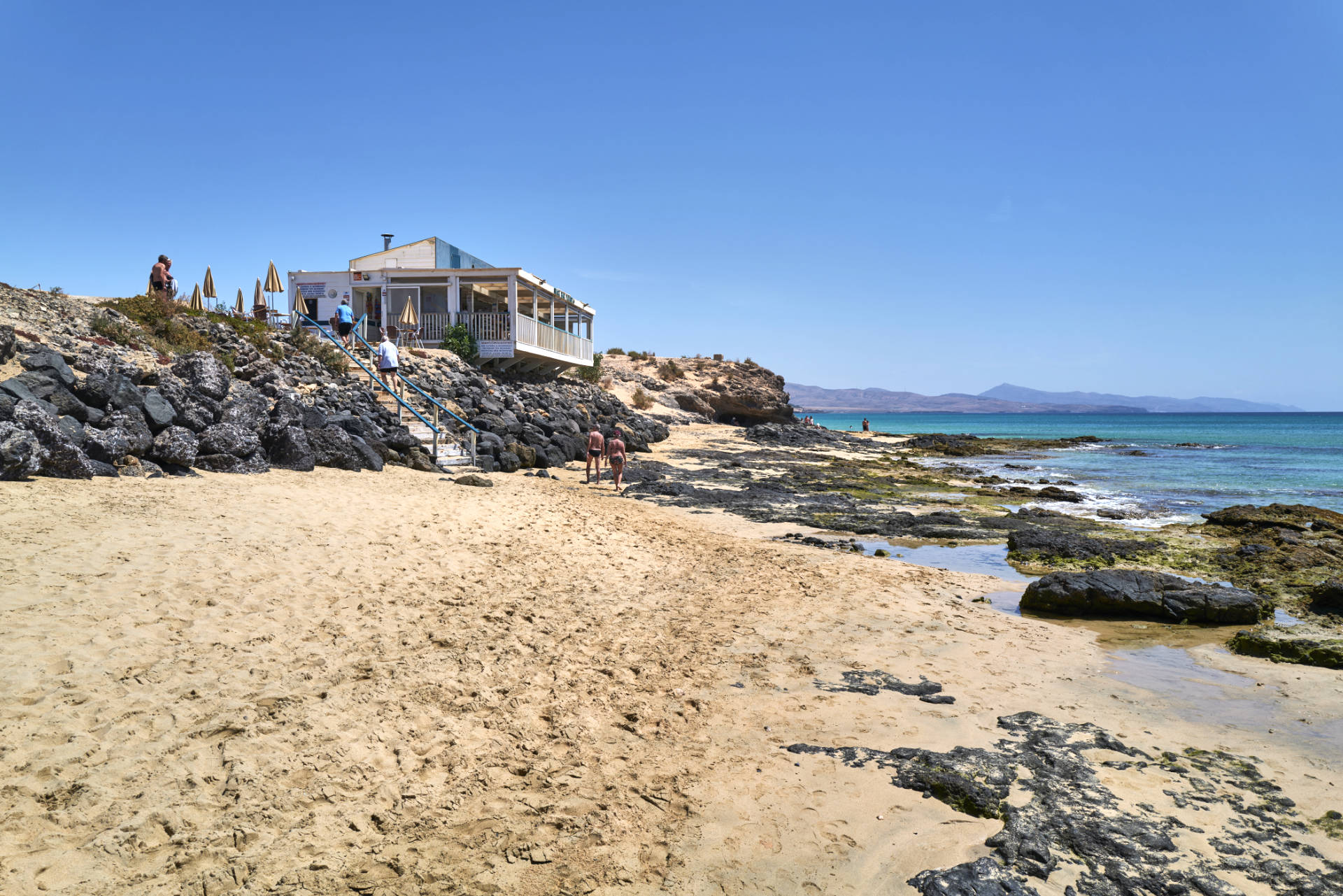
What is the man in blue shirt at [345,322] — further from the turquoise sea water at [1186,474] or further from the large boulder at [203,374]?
the turquoise sea water at [1186,474]

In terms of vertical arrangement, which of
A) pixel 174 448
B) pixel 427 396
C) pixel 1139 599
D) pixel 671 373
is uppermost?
pixel 671 373

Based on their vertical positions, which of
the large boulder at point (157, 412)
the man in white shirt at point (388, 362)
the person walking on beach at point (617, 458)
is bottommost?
the person walking on beach at point (617, 458)

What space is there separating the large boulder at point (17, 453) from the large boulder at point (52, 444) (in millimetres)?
180

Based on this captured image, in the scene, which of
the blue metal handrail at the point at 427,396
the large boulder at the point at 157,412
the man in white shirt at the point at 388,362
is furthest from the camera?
the man in white shirt at the point at 388,362

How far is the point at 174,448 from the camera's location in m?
11.0

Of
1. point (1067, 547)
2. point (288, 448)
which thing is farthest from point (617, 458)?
point (1067, 547)

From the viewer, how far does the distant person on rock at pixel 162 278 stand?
1977cm

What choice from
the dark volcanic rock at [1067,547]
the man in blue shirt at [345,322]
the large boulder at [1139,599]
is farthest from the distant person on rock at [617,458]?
the large boulder at [1139,599]

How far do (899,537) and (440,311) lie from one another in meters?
20.7

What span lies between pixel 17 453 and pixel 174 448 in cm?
217

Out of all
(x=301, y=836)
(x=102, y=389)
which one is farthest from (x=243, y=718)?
(x=102, y=389)

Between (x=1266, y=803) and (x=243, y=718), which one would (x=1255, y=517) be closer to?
(x=1266, y=803)

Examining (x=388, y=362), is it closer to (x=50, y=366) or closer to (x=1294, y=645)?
(x=50, y=366)

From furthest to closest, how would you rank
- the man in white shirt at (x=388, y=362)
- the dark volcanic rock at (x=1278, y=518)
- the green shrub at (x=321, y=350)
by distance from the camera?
the green shrub at (x=321, y=350)
the man in white shirt at (x=388, y=362)
the dark volcanic rock at (x=1278, y=518)
